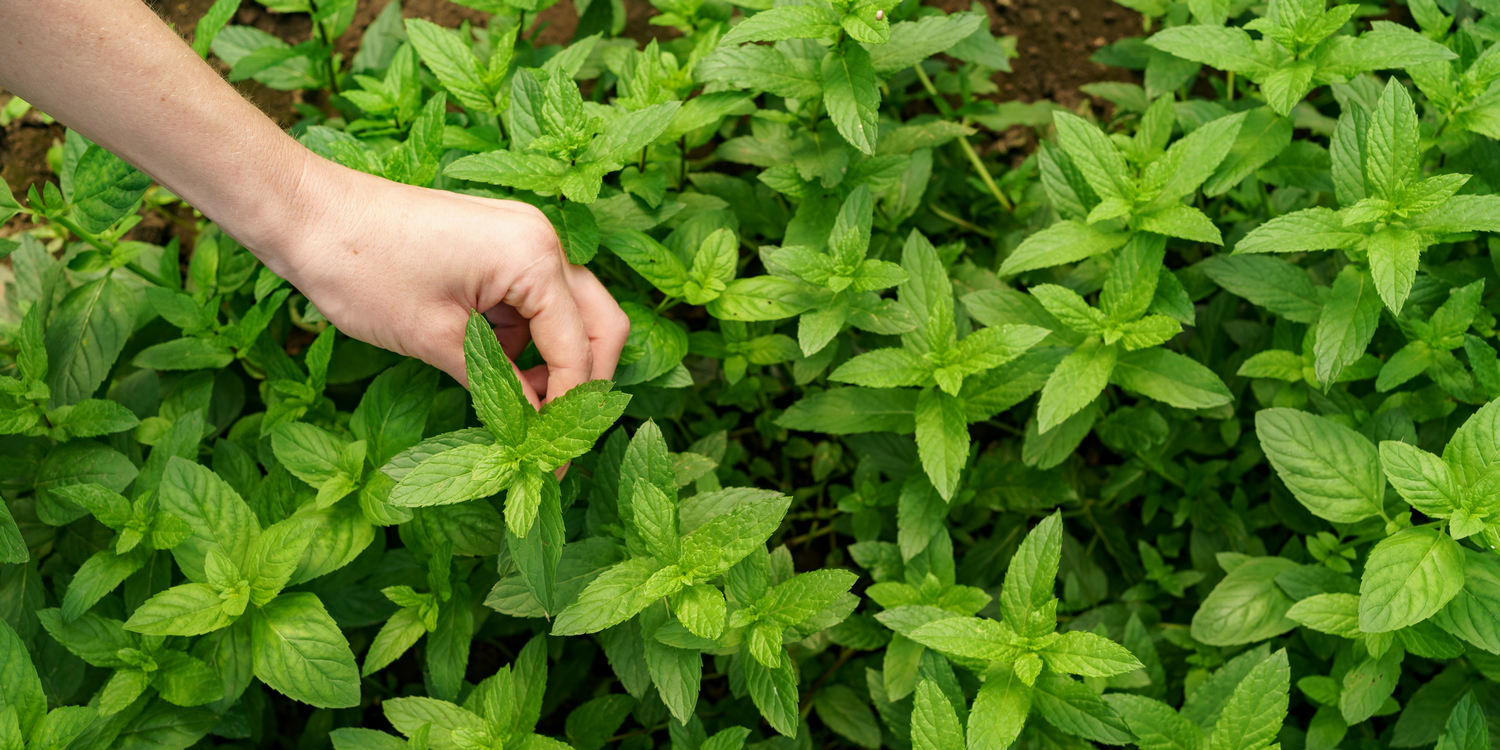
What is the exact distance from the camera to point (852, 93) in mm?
2336

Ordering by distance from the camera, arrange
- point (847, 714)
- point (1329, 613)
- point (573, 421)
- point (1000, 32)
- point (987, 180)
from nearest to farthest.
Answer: point (573, 421) → point (1329, 613) → point (847, 714) → point (987, 180) → point (1000, 32)

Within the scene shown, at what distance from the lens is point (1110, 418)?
2859 mm

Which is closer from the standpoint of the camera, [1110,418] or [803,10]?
[803,10]

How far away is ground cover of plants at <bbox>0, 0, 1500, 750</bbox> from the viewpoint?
2141 millimetres

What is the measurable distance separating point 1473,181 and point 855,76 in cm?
186

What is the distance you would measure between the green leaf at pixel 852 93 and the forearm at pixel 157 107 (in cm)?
116

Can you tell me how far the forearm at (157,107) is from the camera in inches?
69.5

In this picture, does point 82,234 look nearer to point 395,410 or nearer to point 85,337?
point 85,337

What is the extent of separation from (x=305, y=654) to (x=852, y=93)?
1993 mm

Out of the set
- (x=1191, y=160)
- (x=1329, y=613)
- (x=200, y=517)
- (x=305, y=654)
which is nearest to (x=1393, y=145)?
(x=1191, y=160)

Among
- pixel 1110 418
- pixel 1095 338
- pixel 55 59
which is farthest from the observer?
pixel 1110 418

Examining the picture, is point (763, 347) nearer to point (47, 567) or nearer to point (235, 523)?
point (235, 523)

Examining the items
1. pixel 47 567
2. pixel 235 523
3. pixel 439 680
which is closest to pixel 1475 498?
pixel 439 680

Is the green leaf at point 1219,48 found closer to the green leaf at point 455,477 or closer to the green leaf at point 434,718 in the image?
the green leaf at point 455,477
